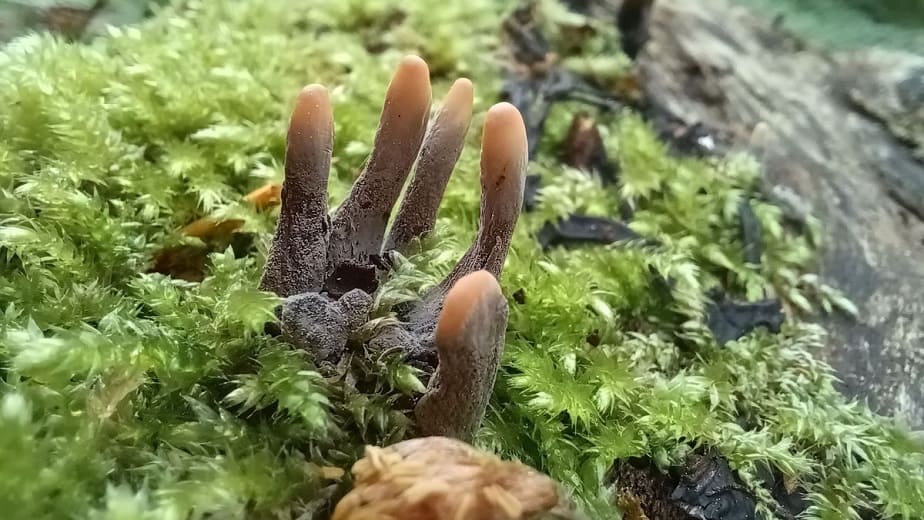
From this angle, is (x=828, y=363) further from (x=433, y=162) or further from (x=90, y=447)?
(x=90, y=447)

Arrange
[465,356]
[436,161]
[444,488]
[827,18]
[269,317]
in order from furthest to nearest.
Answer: [827,18], [436,161], [269,317], [465,356], [444,488]

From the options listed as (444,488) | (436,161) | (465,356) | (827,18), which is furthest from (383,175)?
(827,18)

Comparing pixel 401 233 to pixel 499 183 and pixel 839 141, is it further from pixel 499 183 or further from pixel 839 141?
pixel 839 141

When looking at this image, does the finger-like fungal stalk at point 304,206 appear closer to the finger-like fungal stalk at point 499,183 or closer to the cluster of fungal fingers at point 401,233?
the cluster of fungal fingers at point 401,233

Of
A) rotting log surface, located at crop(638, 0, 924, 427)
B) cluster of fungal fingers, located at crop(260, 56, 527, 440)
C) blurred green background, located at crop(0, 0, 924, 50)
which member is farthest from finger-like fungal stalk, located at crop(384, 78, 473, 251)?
blurred green background, located at crop(0, 0, 924, 50)

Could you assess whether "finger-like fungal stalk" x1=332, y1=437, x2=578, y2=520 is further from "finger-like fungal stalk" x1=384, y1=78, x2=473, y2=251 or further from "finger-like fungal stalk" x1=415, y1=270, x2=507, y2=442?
"finger-like fungal stalk" x1=384, y1=78, x2=473, y2=251

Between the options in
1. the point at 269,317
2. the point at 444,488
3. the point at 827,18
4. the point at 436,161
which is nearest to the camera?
the point at 444,488
